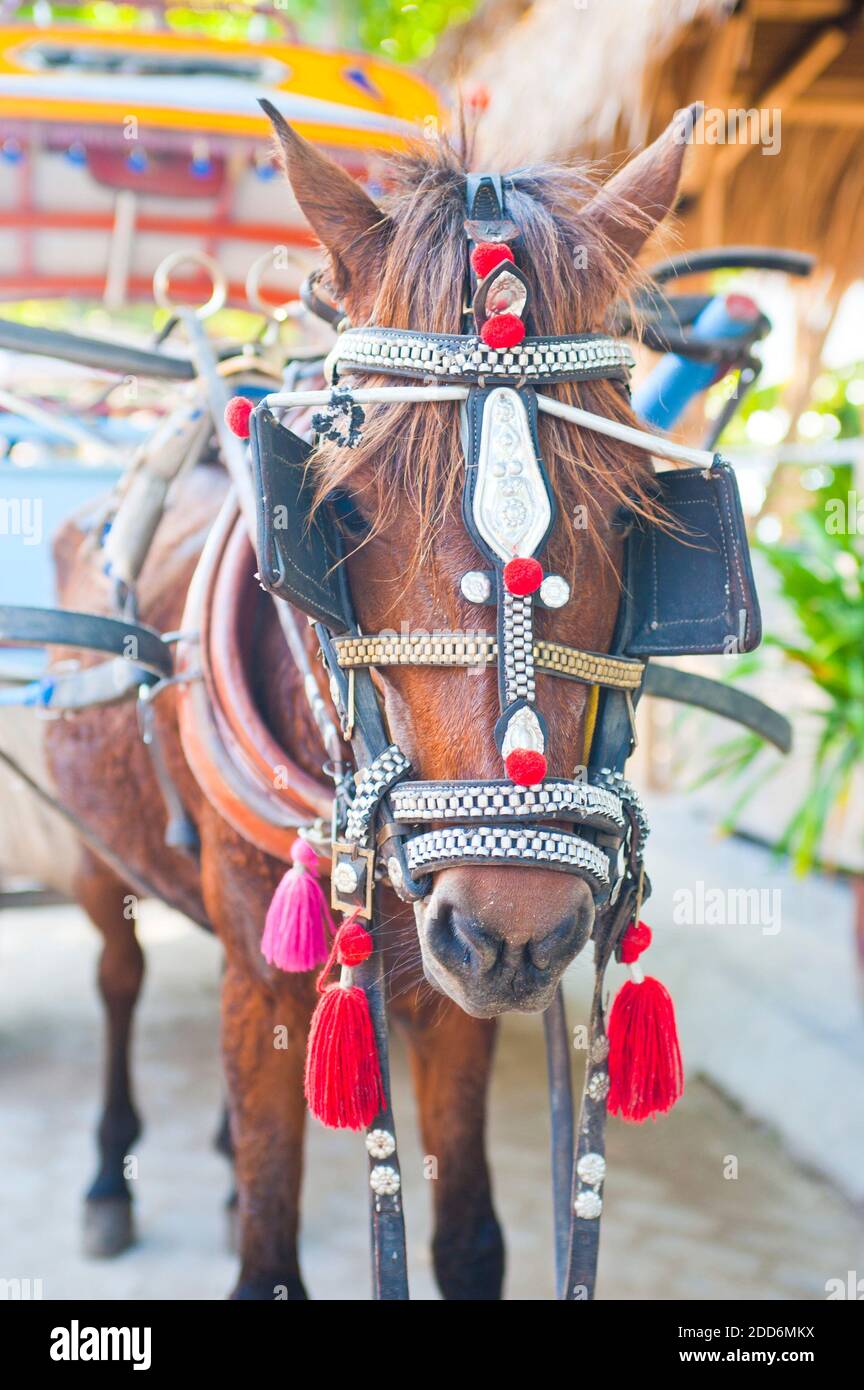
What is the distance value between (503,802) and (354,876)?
0.79ft

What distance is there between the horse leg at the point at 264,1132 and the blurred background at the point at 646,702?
616 millimetres

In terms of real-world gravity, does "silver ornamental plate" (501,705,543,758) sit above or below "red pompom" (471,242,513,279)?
below

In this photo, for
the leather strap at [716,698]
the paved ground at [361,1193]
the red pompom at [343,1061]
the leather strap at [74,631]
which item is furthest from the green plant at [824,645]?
the red pompom at [343,1061]

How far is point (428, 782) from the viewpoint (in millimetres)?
1181

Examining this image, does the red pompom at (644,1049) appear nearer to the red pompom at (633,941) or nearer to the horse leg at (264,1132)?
the red pompom at (633,941)

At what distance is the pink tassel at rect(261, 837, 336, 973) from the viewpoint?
149 cm

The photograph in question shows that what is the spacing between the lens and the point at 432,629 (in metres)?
1.22

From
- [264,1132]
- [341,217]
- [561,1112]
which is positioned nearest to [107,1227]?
[264,1132]

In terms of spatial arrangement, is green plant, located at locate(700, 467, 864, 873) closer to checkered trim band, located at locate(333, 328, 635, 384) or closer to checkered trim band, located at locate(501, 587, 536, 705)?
checkered trim band, located at locate(333, 328, 635, 384)

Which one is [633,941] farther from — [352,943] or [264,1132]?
[264,1132]

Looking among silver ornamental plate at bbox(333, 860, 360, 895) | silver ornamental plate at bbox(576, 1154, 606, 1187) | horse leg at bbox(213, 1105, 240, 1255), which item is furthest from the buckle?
horse leg at bbox(213, 1105, 240, 1255)
